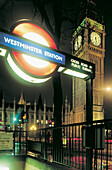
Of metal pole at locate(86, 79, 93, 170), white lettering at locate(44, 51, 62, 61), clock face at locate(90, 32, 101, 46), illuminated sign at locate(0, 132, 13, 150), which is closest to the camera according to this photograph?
white lettering at locate(44, 51, 62, 61)

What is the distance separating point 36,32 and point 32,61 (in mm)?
615

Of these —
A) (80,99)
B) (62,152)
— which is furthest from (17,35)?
(80,99)

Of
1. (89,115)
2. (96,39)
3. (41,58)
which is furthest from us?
(96,39)

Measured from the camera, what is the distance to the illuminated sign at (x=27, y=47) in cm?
302

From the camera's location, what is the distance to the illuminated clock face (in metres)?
3.13

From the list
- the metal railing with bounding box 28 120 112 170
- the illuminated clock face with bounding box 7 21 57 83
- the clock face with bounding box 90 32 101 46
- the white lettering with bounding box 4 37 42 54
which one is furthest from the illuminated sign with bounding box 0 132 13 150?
the clock face with bounding box 90 32 101 46

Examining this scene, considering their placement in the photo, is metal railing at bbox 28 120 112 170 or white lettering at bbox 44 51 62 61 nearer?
white lettering at bbox 44 51 62 61

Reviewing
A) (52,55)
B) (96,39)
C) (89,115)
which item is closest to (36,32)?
(52,55)

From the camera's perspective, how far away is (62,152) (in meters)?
5.73

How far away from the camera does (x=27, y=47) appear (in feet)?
10.6

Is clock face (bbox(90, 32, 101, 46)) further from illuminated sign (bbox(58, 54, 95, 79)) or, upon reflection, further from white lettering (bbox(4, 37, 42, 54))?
white lettering (bbox(4, 37, 42, 54))

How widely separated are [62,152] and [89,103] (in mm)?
2136

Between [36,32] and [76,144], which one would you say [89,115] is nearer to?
[76,144]

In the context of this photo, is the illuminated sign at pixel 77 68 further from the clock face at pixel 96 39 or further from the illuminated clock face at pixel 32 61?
the clock face at pixel 96 39
